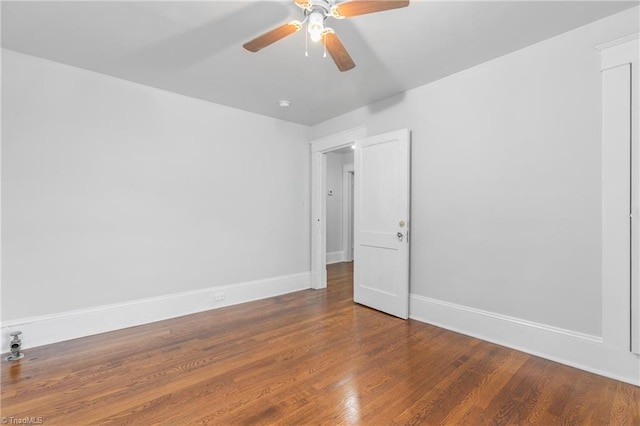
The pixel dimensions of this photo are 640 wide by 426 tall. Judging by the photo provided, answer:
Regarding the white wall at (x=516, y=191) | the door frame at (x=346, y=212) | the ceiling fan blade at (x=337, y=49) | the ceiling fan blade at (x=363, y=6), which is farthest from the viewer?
the door frame at (x=346, y=212)

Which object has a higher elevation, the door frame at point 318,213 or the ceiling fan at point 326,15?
the ceiling fan at point 326,15

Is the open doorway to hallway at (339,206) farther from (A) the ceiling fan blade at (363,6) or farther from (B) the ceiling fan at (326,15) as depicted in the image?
(A) the ceiling fan blade at (363,6)

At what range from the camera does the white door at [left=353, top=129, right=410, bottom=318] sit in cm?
333

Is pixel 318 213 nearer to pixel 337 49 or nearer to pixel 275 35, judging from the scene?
pixel 337 49

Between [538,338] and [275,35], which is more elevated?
[275,35]

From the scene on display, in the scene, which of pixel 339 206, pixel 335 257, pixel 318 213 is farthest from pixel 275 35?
pixel 335 257

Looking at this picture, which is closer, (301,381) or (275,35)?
(275,35)

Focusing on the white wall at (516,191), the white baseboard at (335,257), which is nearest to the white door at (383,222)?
the white wall at (516,191)

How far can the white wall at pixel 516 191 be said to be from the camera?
223cm

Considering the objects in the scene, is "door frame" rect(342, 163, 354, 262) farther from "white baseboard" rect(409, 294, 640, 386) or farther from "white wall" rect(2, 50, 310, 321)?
"white baseboard" rect(409, 294, 640, 386)

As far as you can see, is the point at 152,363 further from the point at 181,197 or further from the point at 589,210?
the point at 589,210

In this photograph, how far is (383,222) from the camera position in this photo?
357cm

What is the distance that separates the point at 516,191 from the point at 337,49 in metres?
2.00

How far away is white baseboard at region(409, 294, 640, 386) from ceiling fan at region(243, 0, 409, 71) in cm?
265
